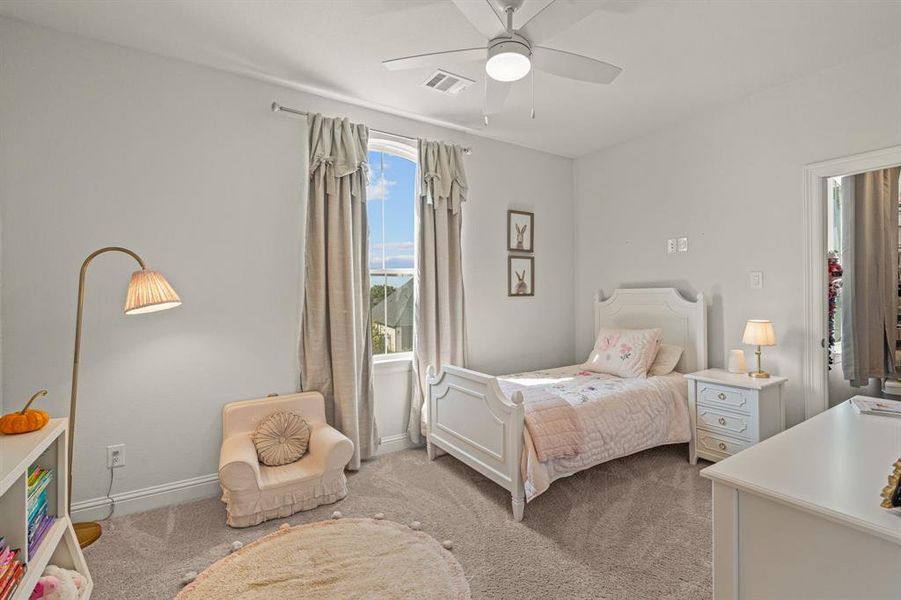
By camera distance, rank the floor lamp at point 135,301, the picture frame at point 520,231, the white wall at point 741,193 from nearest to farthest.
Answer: the floor lamp at point 135,301
the white wall at point 741,193
the picture frame at point 520,231

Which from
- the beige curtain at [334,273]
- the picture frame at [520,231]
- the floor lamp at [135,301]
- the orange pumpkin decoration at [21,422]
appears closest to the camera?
the orange pumpkin decoration at [21,422]

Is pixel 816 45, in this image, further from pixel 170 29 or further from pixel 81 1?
pixel 81 1

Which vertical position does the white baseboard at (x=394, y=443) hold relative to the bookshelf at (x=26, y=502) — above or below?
below

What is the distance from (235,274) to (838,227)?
14.8ft

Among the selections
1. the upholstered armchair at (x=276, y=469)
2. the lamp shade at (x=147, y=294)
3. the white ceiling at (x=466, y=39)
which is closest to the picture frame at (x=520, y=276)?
the white ceiling at (x=466, y=39)

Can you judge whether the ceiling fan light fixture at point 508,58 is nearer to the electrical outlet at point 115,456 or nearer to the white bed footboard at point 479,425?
the white bed footboard at point 479,425

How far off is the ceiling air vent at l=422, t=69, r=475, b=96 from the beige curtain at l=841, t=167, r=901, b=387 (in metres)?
3.04

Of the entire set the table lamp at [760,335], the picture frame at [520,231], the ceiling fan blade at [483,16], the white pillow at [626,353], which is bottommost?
the white pillow at [626,353]

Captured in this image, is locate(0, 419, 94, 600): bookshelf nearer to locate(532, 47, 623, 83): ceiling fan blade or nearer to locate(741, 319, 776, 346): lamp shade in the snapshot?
locate(532, 47, 623, 83): ceiling fan blade

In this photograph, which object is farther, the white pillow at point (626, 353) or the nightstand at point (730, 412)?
the white pillow at point (626, 353)

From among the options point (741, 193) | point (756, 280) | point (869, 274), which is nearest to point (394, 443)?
point (756, 280)

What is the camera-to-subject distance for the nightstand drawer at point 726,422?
2.81m

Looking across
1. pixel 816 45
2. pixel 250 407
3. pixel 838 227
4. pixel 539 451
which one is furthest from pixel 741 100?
pixel 250 407

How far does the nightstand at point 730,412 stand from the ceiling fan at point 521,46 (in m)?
2.16
